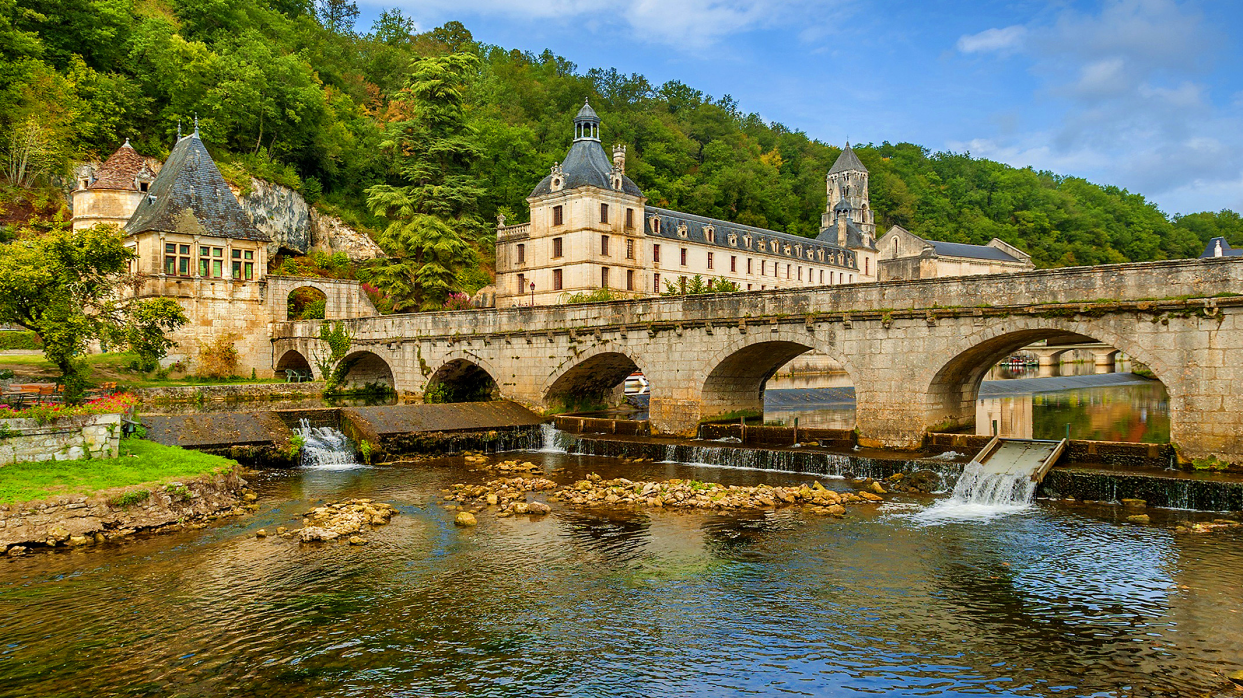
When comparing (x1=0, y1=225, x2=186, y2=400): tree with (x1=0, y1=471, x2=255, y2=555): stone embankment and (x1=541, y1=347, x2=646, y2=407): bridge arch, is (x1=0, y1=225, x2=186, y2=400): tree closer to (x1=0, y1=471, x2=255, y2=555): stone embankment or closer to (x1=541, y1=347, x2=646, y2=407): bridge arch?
(x1=0, y1=471, x2=255, y2=555): stone embankment

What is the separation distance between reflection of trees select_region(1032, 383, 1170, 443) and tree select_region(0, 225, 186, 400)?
34793mm

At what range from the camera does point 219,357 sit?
148 ft

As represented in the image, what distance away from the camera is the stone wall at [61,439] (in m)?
18.5

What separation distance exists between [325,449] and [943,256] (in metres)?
75.9

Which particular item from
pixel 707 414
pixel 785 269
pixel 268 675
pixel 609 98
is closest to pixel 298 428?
pixel 707 414

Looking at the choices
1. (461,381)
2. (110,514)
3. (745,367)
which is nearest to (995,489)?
(745,367)

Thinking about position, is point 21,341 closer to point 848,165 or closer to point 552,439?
point 552,439

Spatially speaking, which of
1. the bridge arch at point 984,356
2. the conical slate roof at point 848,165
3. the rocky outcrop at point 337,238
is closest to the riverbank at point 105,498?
the bridge arch at point 984,356

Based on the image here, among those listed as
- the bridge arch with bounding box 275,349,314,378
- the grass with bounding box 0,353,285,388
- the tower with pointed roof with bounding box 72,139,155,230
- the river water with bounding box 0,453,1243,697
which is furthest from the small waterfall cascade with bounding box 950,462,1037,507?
the tower with pointed roof with bounding box 72,139,155,230

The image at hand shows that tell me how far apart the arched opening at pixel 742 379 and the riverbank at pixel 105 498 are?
17466 millimetres

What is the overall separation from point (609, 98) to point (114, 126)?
212ft

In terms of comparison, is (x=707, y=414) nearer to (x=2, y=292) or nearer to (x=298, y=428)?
(x=298, y=428)

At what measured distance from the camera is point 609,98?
10750 centimetres

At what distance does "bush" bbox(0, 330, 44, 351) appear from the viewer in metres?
41.7
